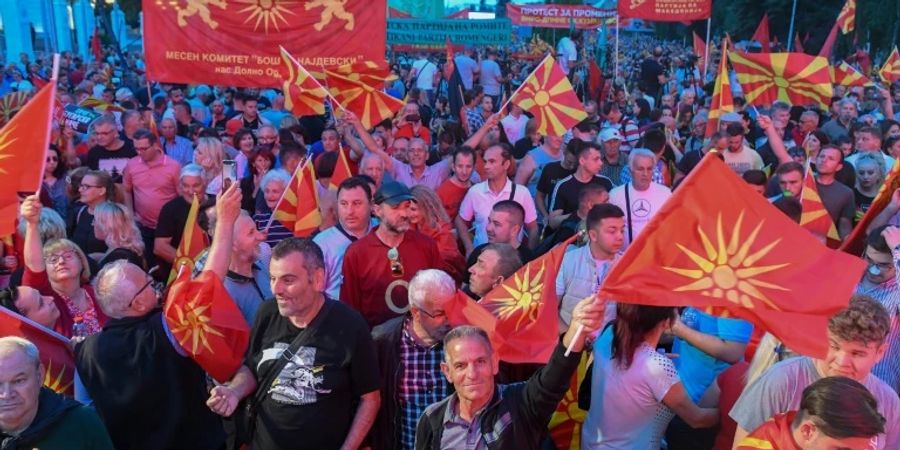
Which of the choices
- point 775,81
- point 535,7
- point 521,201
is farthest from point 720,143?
point 535,7

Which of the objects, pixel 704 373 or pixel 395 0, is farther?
pixel 395 0

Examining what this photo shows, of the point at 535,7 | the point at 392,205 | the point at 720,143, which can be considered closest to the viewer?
the point at 392,205

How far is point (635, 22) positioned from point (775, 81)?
1923 inches

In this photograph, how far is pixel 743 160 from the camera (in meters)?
8.70

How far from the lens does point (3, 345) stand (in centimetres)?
312

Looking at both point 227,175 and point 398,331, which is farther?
point 227,175

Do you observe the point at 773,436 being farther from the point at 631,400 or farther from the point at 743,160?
the point at 743,160

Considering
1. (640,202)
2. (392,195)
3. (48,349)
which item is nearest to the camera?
(48,349)

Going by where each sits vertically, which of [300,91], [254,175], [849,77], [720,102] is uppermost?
[849,77]

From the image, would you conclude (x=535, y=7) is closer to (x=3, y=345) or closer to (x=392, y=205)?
(x=392, y=205)

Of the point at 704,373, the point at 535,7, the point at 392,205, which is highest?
the point at 535,7

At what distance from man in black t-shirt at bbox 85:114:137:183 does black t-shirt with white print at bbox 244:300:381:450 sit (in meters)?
5.13

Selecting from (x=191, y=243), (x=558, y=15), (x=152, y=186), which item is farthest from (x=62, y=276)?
(x=558, y=15)

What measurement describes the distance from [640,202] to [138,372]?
4.10 m
